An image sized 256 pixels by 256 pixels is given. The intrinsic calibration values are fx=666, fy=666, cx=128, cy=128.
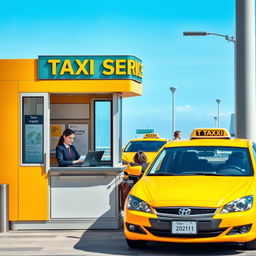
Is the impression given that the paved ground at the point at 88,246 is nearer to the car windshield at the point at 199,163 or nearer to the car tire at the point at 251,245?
the car tire at the point at 251,245

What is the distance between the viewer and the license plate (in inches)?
328

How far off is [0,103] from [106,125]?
83.1 inches

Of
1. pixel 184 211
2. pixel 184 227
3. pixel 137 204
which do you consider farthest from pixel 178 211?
pixel 137 204

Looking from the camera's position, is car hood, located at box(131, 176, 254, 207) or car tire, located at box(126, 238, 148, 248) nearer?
car hood, located at box(131, 176, 254, 207)

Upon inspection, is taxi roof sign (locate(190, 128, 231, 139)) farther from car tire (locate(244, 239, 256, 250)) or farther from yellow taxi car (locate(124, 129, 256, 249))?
car tire (locate(244, 239, 256, 250))

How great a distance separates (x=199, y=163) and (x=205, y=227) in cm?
179

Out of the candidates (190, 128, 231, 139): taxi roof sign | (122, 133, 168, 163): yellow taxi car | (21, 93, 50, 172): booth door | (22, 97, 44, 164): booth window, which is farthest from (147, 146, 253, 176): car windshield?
(122, 133, 168, 163): yellow taxi car

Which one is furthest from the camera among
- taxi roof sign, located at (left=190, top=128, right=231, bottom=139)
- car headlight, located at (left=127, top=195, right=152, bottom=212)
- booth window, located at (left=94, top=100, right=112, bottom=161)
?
booth window, located at (left=94, top=100, right=112, bottom=161)

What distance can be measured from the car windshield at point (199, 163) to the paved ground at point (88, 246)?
1051 mm

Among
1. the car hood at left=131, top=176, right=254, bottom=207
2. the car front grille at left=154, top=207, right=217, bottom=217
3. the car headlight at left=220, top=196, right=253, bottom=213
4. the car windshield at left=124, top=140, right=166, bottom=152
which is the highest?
the car windshield at left=124, top=140, right=166, bottom=152

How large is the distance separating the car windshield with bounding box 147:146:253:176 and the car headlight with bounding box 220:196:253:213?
0.99 m

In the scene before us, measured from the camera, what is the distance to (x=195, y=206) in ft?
27.5

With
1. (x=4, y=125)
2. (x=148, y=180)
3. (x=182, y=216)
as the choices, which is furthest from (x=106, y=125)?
(x=182, y=216)

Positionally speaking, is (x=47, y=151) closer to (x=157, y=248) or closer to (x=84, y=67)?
(x=84, y=67)
